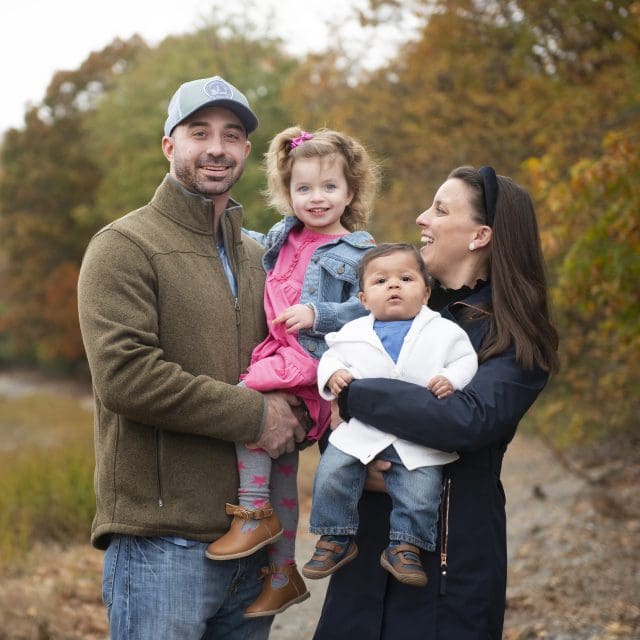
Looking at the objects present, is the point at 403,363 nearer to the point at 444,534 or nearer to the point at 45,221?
the point at 444,534

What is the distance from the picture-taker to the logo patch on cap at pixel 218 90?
11.1 ft

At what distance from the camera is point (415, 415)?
3.02 metres

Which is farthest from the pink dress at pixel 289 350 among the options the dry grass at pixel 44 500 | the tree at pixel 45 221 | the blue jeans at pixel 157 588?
the tree at pixel 45 221

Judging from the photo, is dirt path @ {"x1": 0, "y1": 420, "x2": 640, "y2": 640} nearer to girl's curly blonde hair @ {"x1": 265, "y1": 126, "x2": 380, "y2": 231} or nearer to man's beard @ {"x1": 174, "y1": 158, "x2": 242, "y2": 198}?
girl's curly blonde hair @ {"x1": 265, "y1": 126, "x2": 380, "y2": 231}

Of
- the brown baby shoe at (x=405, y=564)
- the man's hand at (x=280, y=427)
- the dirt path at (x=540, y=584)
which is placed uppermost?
the man's hand at (x=280, y=427)

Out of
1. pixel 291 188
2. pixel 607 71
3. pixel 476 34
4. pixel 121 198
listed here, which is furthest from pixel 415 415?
pixel 121 198

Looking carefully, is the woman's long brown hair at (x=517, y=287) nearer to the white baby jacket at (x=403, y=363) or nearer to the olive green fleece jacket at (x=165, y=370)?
the white baby jacket at (x=403, y=363)

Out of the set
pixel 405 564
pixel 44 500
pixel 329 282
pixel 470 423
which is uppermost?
pixel 329 282

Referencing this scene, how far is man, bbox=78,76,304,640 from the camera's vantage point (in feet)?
10.1

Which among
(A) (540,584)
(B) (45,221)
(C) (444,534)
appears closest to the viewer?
(C) (444,534)

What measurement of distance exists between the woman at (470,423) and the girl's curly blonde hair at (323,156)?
57 cm

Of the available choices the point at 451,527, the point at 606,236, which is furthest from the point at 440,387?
the point at 606,236

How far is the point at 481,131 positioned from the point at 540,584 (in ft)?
27.0

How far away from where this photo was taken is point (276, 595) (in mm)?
3516
